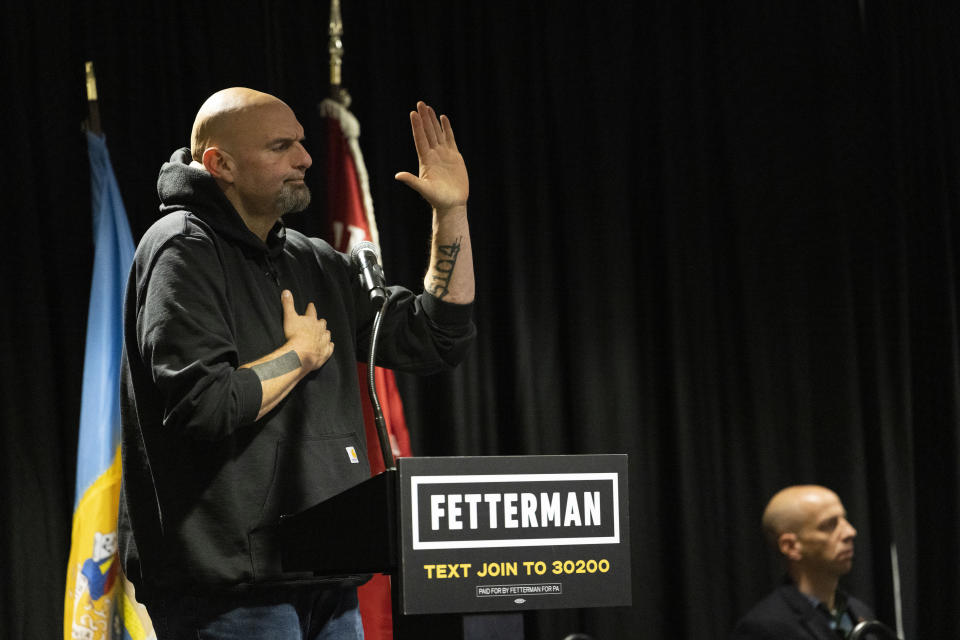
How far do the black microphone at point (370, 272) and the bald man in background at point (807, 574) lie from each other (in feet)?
6.93

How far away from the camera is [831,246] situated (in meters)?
4.48

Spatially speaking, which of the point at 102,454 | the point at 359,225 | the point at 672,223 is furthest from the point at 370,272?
the point at 672,223

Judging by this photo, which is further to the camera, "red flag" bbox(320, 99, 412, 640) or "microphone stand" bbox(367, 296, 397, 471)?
"red flag" bbox(320, 99, 412, 640)

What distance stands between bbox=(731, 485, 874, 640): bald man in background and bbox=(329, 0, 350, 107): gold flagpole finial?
6.29 feet

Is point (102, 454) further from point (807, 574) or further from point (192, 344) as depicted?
point (807, 574)

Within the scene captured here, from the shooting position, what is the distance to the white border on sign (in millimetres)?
1487

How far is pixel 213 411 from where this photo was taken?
1645 mm

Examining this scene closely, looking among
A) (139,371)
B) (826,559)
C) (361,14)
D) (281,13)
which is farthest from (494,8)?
(139,371)

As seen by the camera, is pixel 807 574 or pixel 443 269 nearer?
pixel 443 269

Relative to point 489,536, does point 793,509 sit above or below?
below

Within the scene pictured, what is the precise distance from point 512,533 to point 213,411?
1.47ft

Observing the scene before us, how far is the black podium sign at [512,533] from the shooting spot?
58.5 inches

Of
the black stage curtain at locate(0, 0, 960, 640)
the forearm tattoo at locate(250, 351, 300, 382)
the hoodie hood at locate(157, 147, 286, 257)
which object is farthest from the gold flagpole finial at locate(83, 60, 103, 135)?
the forearm tattoo at locate(250, 351, 300, 382)

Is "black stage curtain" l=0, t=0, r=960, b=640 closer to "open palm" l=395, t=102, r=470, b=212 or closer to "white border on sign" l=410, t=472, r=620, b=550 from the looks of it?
"open palm" l=395, t=102, r=470, b=212
